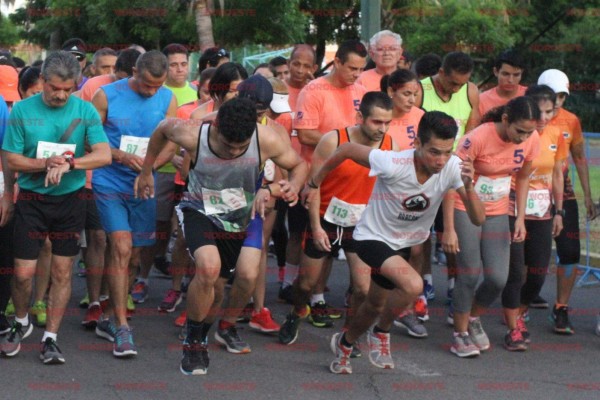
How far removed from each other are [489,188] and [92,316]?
3.00 m

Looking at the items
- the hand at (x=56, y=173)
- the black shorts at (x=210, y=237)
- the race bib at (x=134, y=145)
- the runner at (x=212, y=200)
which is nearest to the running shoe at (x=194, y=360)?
the runner at (x=212, y=200)

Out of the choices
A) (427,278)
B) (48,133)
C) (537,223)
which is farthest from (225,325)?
(427,278)

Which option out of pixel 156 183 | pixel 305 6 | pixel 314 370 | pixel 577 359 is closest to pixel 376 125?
pixel 314 370

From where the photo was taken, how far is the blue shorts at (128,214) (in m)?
7.62

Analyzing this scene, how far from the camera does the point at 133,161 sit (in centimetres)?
761

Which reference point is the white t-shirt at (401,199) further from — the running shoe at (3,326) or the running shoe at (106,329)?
the running shoe at (3,326)

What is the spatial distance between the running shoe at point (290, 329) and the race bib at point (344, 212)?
2.46ft

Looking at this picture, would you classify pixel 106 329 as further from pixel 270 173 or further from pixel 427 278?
pixel 427 278

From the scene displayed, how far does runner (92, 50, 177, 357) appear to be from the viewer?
756 cm

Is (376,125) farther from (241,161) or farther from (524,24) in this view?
(524,24)

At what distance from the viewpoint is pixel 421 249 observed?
875cm

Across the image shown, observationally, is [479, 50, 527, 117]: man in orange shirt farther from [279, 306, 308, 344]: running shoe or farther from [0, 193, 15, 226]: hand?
[0, 193, 15, 226]: hand

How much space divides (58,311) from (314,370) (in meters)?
1.68

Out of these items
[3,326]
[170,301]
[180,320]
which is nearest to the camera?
[3,326]
